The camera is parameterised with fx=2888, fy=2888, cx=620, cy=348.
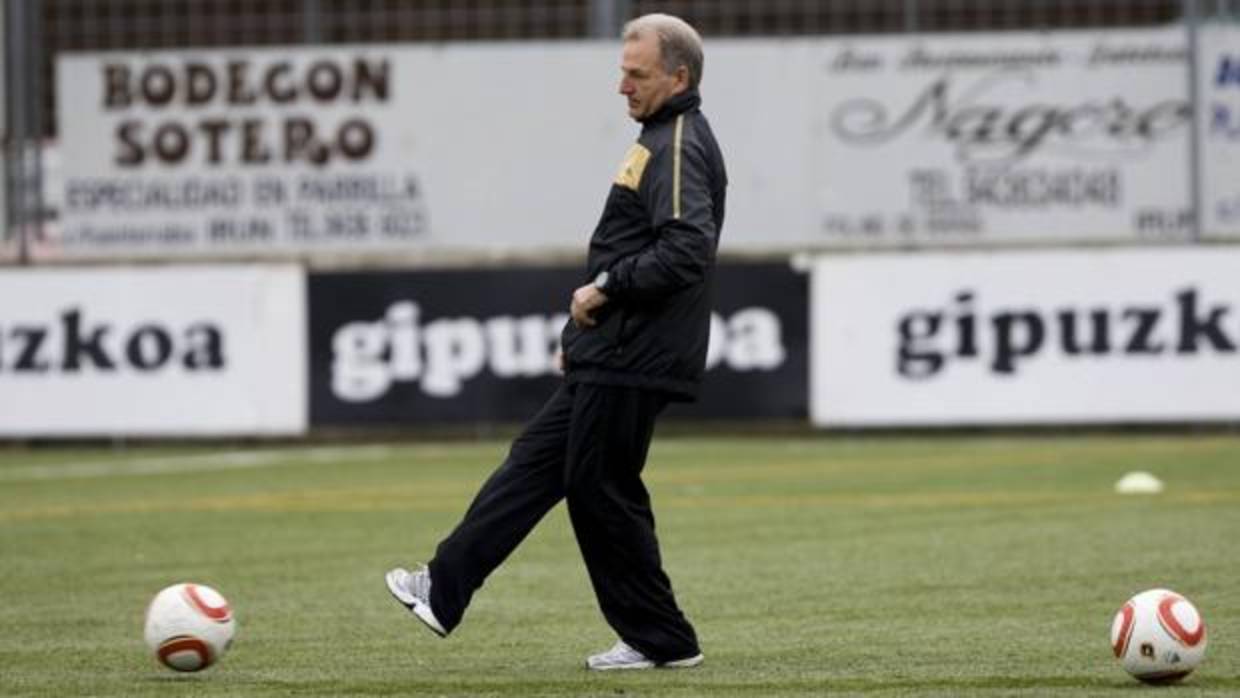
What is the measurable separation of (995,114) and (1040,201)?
841 mm

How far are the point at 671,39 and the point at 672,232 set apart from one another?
62 centimetres

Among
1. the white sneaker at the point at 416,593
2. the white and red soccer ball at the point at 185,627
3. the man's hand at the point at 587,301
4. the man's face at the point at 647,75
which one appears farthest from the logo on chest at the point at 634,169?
the white and red soccer ball at the point at 185,627

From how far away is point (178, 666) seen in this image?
29.7 feet

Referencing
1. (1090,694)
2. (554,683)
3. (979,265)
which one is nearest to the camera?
(1090,694)

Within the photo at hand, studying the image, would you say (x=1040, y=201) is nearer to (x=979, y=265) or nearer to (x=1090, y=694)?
(x=979, y=265)

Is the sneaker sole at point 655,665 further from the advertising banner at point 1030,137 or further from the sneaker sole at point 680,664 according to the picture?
the advertising banner at point 1030,137

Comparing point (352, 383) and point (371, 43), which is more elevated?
point (371, 43)

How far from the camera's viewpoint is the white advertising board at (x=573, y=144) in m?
24.6

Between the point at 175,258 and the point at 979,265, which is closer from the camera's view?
the point at 979,265

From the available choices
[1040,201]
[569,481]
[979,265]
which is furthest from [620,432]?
[1040,201]

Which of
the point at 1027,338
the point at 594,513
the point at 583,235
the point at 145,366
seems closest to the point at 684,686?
the point at 594,513

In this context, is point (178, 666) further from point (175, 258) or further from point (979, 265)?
point (175, 258)

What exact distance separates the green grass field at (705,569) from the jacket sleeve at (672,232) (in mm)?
1213

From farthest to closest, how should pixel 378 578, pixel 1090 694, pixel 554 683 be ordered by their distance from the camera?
pixel 378 578 < pixel 554 683 < pixel 1090 694
